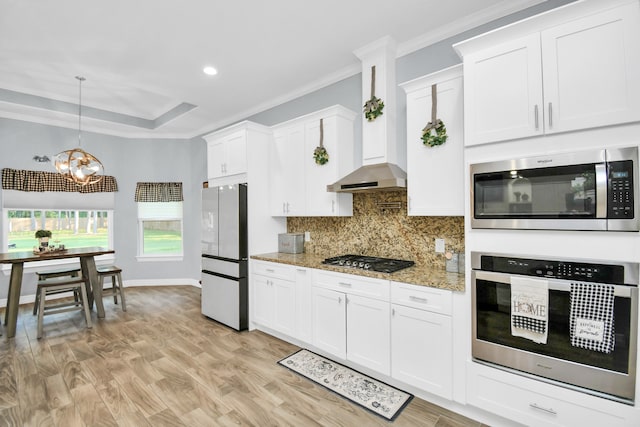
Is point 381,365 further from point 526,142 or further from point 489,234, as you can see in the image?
point 526,142

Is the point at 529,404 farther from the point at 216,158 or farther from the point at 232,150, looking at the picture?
the point at 216,158

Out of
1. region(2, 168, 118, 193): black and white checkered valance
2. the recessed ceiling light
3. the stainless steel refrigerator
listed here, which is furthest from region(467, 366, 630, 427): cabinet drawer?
region(2, 168, 118, 193): black and white checkered valance

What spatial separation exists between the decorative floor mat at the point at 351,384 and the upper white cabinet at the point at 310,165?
147cm

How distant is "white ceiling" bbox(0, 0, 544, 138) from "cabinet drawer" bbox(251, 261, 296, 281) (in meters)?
2.22

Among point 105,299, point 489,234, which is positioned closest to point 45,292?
point 105,299

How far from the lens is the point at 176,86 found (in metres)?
3.96

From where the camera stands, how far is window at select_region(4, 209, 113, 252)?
474 cm

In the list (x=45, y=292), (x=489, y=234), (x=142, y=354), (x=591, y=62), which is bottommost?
(x=142, y=354)

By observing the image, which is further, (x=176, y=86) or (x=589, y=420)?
(x=176, y=86)

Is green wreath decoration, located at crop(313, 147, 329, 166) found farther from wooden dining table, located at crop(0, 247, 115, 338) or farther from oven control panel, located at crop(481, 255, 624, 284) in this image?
wooden dining table, located at crop(0, 247, 115, 338)

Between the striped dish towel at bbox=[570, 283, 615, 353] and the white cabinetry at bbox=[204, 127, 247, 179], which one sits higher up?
the white cabinetry at bbox=[204, 127, 247, 179]

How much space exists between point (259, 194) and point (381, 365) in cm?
235

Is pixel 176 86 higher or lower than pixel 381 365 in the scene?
higher

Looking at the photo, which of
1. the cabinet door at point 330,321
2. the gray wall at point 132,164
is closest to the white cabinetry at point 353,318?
the cabinet door at point 330,321
